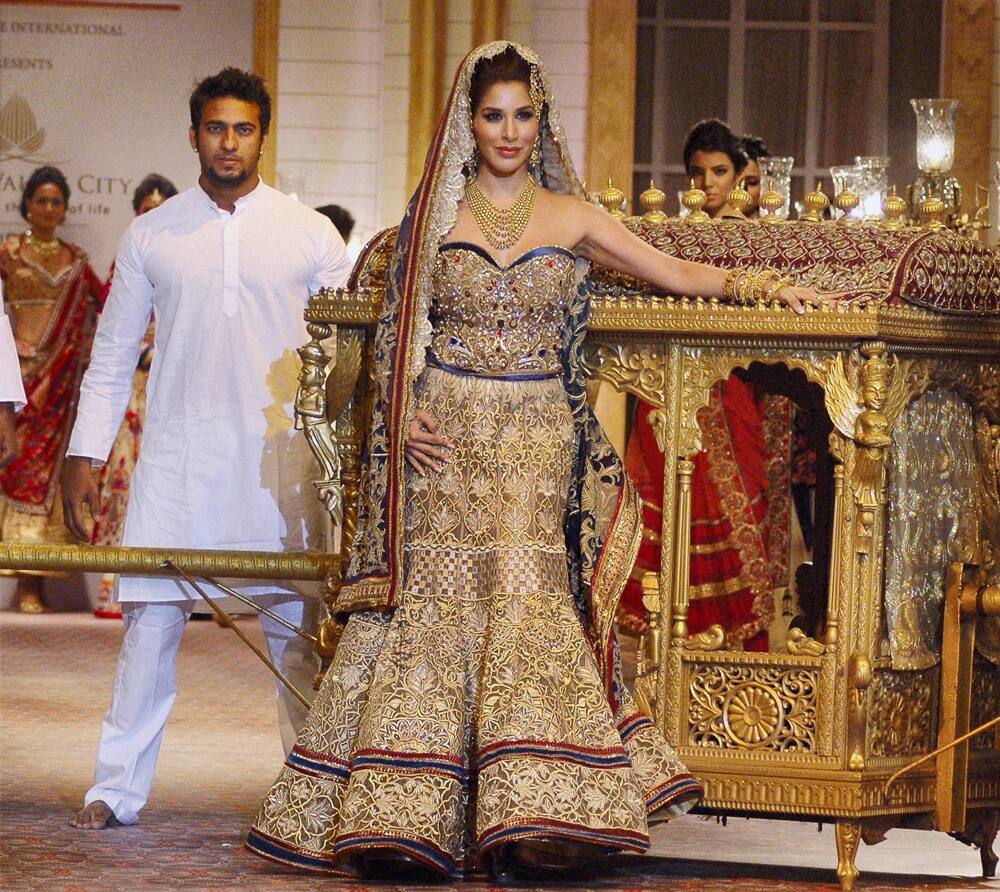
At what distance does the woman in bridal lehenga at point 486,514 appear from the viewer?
4.74 meters

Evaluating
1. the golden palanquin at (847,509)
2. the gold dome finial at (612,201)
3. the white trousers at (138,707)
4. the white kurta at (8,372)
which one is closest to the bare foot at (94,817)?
the white trousers at (138,707)

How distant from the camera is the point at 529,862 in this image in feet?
15.2

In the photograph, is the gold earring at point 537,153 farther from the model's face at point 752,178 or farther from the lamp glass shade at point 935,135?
the model's face at point 752,178

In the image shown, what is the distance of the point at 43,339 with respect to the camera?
10914mm

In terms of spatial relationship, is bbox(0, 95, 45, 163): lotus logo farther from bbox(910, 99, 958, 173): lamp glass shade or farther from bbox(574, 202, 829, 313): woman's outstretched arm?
bbox(574, 202, 829, 313): woman's outstretched arm

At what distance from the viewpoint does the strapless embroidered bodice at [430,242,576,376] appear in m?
4.88

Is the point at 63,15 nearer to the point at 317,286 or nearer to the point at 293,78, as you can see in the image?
the point at 293,78

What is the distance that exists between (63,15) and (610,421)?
351 cm

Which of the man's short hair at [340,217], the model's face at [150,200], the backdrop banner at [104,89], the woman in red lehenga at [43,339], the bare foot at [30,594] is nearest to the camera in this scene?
the man's short hair at [340,217]

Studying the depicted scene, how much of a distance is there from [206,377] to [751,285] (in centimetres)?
147

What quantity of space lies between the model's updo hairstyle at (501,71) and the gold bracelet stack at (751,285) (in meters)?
0.62

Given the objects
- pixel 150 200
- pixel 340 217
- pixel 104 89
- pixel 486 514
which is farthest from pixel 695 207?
pixel 104 89

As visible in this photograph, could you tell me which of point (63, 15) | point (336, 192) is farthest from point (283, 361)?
point (63, 15)

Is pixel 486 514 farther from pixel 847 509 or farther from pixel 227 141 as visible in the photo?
pixel 227 141
